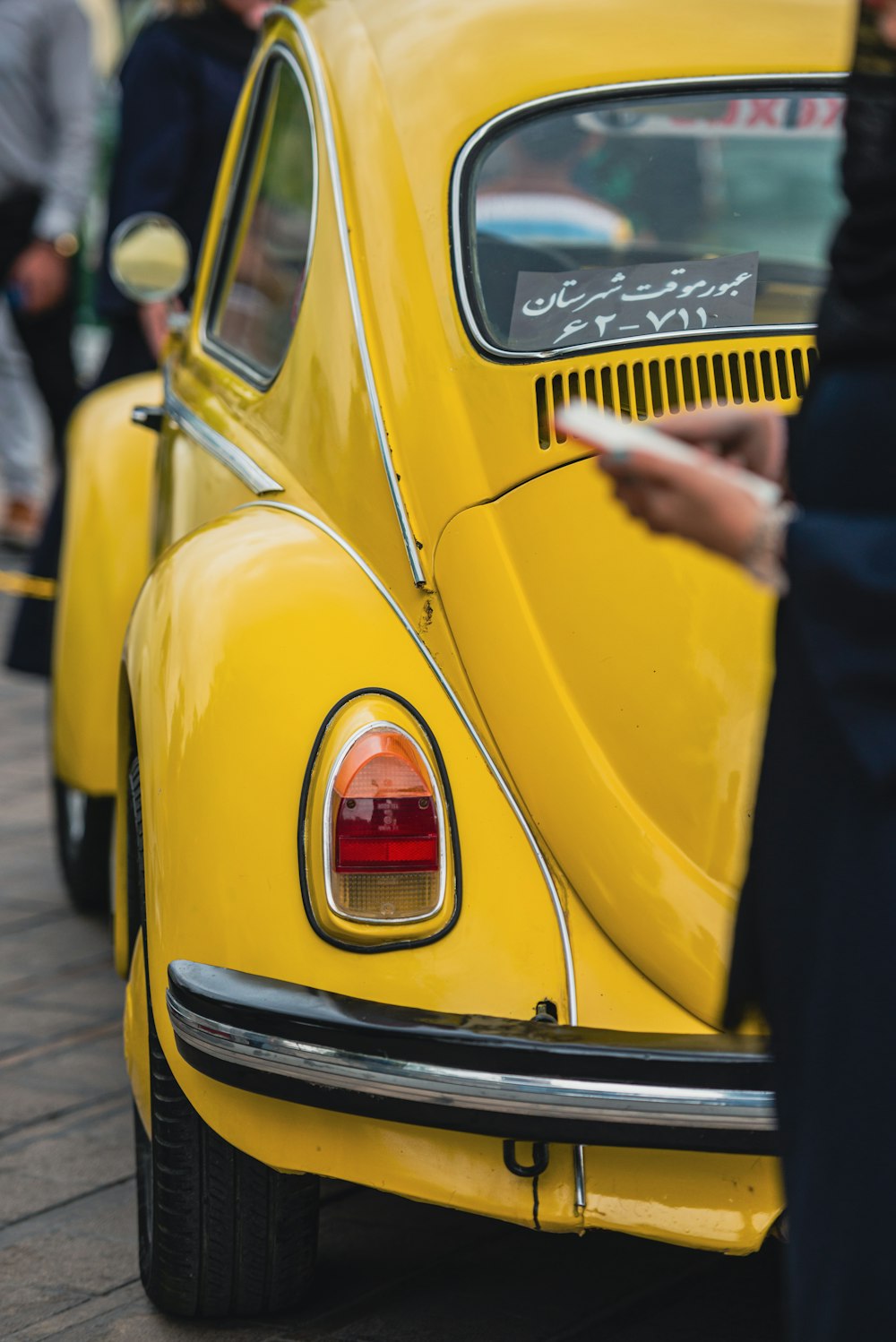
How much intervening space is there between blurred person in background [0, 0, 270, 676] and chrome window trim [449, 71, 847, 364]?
103 inches

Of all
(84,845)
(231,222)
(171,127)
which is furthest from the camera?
(171,127)

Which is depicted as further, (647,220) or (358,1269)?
(647,220)

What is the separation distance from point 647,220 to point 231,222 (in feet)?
3.71

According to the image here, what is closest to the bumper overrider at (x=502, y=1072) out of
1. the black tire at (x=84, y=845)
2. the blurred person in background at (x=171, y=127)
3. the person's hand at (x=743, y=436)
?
the person's hand at (x=743, y=436)

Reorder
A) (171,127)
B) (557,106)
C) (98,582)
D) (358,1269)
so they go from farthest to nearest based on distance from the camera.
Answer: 1. (171,127)
2. (98,582)
3. (557,106)
4. (358,1269)

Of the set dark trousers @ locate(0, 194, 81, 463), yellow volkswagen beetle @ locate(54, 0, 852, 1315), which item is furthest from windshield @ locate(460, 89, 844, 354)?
dark trousers @ locate(0, 194, 81, 463)

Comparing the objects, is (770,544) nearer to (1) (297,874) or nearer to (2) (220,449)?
(1) (297,874)

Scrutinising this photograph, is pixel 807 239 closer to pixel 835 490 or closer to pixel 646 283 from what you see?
pixel 646 283

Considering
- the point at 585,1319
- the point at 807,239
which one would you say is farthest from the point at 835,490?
the point at 807,239

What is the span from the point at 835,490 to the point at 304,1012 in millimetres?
1076

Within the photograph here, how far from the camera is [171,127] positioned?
5867 millimetres

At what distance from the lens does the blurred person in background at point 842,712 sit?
1.65 m

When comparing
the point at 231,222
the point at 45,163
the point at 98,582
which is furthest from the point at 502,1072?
the point at 45,163

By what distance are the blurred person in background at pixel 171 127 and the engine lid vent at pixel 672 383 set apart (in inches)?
119
